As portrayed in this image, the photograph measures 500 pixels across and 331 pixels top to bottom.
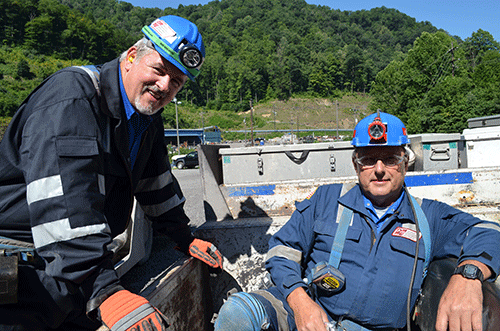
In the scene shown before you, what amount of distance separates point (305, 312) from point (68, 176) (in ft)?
4.95

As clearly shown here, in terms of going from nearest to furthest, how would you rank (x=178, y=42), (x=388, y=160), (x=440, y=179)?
(x=178, y=42)
(x=388, y=160)
(x=440, y=179)

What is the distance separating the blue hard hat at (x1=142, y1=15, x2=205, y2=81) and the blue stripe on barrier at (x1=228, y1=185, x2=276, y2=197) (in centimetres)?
192

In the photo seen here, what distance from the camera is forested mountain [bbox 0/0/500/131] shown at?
141 feet

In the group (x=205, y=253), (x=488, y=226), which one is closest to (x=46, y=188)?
(x=205, y=253)

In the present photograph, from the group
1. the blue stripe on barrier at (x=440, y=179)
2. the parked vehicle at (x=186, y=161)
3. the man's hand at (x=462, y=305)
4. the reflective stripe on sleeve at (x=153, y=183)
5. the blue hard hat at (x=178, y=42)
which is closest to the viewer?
the man's hand at (x=462, y=305)

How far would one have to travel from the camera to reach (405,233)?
2.23 metres

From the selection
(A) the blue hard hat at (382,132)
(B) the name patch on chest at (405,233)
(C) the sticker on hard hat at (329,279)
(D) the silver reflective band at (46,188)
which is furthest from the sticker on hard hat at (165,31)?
(B) the name patch on chest at (405,233)

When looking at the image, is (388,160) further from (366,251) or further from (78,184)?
(78,184)

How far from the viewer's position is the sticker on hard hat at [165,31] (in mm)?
1956

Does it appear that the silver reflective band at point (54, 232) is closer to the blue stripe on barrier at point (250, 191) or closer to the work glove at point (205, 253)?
the work glove at point (205, 253)

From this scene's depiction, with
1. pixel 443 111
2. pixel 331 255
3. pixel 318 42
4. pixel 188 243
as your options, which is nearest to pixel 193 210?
pixel 188 243

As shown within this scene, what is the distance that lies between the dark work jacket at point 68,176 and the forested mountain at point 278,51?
133 feet

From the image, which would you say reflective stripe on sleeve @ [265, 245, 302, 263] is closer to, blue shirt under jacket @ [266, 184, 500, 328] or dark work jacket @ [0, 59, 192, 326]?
blue shirt under jacket @ [266, 184, 500, 328]

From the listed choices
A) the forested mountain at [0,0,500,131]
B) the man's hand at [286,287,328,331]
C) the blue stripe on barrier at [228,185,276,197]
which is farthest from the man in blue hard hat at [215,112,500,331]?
the forested mountain at [0,0,500,131]
